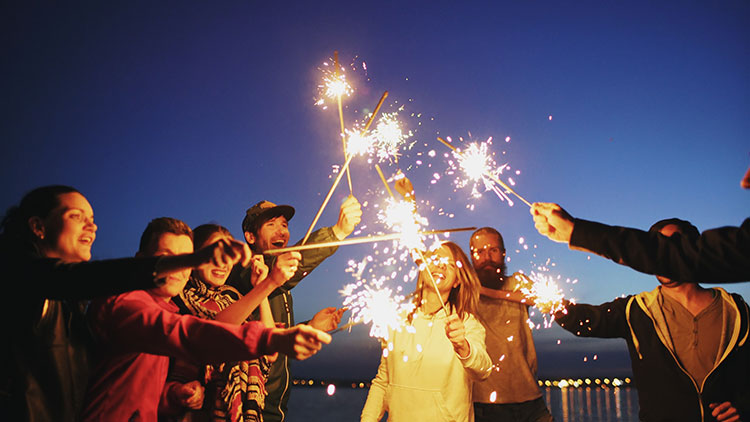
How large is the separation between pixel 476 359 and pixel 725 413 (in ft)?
5.80

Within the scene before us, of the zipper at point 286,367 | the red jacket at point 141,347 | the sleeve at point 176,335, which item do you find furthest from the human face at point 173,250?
the zipper at point 286,367

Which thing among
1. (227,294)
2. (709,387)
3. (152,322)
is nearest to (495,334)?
(709,387)

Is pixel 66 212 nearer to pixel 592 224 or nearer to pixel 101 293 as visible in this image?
pixel 101 293

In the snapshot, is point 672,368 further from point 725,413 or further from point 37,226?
point 37,226

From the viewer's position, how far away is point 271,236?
13.8 feet

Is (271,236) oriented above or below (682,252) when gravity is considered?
above

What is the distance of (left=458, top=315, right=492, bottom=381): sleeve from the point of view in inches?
127

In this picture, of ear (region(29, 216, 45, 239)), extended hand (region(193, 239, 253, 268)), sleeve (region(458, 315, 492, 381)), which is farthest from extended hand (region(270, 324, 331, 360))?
sleeve (region(458, 315, 492, 381))

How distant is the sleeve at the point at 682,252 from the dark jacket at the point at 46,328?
2.47 metres

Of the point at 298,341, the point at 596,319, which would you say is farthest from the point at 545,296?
the point at 298,341

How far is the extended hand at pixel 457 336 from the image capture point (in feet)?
10.2

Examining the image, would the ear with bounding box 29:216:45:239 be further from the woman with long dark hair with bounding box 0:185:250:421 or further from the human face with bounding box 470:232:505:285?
the human face with bounding box 470:232:505:285

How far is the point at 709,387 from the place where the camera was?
3258mm

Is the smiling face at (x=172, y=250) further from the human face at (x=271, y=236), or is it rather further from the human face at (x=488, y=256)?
the human face at (x=488, y=256)
